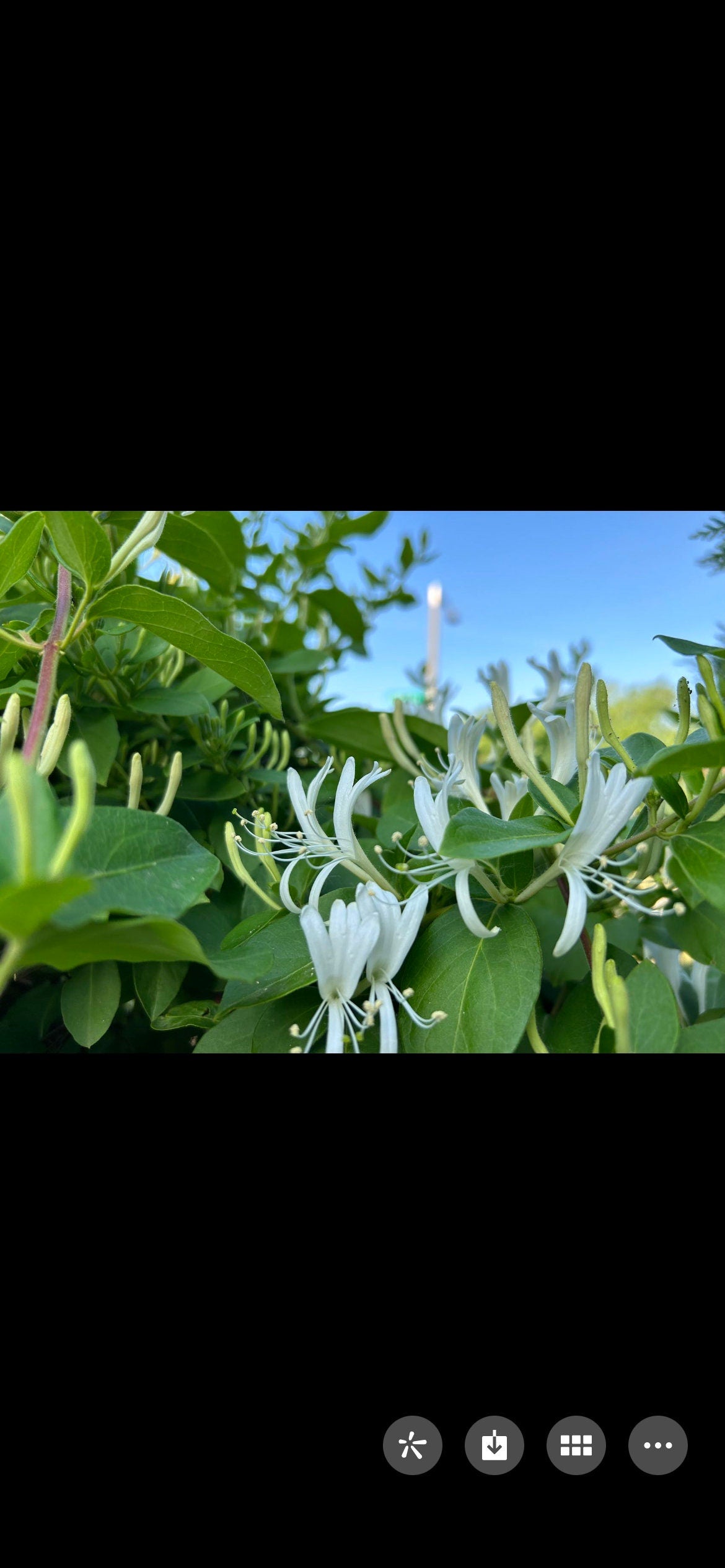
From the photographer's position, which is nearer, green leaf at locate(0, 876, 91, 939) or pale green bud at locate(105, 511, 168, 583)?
green leaf at locate(0, 876, 91, 939)

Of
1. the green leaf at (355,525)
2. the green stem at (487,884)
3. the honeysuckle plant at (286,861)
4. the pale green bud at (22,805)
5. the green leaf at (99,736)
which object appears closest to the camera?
the pale green bud at (22,805)

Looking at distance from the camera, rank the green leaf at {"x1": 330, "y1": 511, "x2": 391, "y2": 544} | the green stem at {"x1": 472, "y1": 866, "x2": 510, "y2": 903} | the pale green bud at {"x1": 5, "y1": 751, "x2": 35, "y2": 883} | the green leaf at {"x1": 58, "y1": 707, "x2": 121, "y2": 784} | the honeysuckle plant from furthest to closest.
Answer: the green leaf at {"x1": 330, "y1": 511, "x2": 391, "y2": 544} < the green leaf at {"x1": 58, "y1": 707, "x2": 121, "y2": 784} < the green stem at {"x1": 472, "y1": 866, "x2": 510, "y2": 903} < the honeysuckle plant < the pale green bud at {"x1": 5, "y1": 751, "x2": 35, "y2": 883}

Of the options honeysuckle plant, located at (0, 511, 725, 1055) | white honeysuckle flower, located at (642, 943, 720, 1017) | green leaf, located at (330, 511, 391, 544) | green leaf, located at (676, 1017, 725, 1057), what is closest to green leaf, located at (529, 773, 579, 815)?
honeysuckle plant, located at (0, 511, 725, 1055)

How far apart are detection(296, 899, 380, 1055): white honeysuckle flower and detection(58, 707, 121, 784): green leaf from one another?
0.70 ft

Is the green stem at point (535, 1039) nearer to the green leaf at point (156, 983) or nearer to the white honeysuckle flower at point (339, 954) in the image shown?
the white honeysuckle flower at point (339, 954)

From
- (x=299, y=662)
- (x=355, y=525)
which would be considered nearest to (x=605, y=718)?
(x=299, y=662)

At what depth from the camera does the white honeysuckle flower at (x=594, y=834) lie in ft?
1.10

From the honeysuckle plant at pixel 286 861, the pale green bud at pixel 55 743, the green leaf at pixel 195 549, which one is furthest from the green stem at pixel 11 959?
the green leaf at pixel 195 549

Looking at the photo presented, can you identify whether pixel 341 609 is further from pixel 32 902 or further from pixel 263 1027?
pixel 32 902
